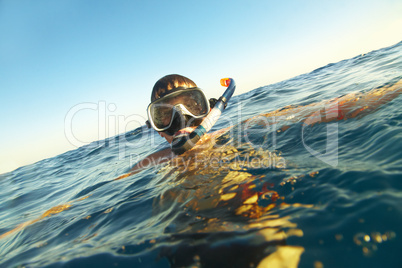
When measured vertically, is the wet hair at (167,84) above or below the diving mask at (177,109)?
above

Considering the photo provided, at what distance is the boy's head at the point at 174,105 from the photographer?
3127 mm

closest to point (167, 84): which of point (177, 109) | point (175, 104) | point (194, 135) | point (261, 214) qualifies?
point (175, 104)

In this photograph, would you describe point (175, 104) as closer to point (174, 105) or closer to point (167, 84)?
point (174, 105)

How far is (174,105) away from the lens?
10.5 feet

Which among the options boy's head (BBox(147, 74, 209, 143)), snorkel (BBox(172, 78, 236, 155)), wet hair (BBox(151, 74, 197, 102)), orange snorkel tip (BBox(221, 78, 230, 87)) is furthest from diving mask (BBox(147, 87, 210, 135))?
orange snorkel tip (BBox(221, 78, 230, 87))

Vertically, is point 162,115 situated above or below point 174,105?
below

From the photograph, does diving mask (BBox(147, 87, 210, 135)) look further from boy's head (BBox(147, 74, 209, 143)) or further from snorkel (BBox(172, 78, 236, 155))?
snorkel (BBox(172, 78, 236, 155))

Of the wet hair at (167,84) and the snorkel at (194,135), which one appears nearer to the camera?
the snorkel at (194,135)

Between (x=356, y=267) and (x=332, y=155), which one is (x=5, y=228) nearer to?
(x=356, y=267)

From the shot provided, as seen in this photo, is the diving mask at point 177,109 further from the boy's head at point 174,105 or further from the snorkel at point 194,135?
the snorkel at point 194,135

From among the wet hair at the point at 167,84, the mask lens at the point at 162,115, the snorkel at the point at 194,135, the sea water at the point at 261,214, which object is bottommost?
the sea water at the point at 261,214

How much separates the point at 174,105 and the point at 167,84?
1.24ft

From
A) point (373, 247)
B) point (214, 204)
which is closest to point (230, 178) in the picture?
point (214, 204)

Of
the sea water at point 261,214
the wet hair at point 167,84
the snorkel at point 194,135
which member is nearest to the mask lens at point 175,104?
the wet hair at point 167,84
